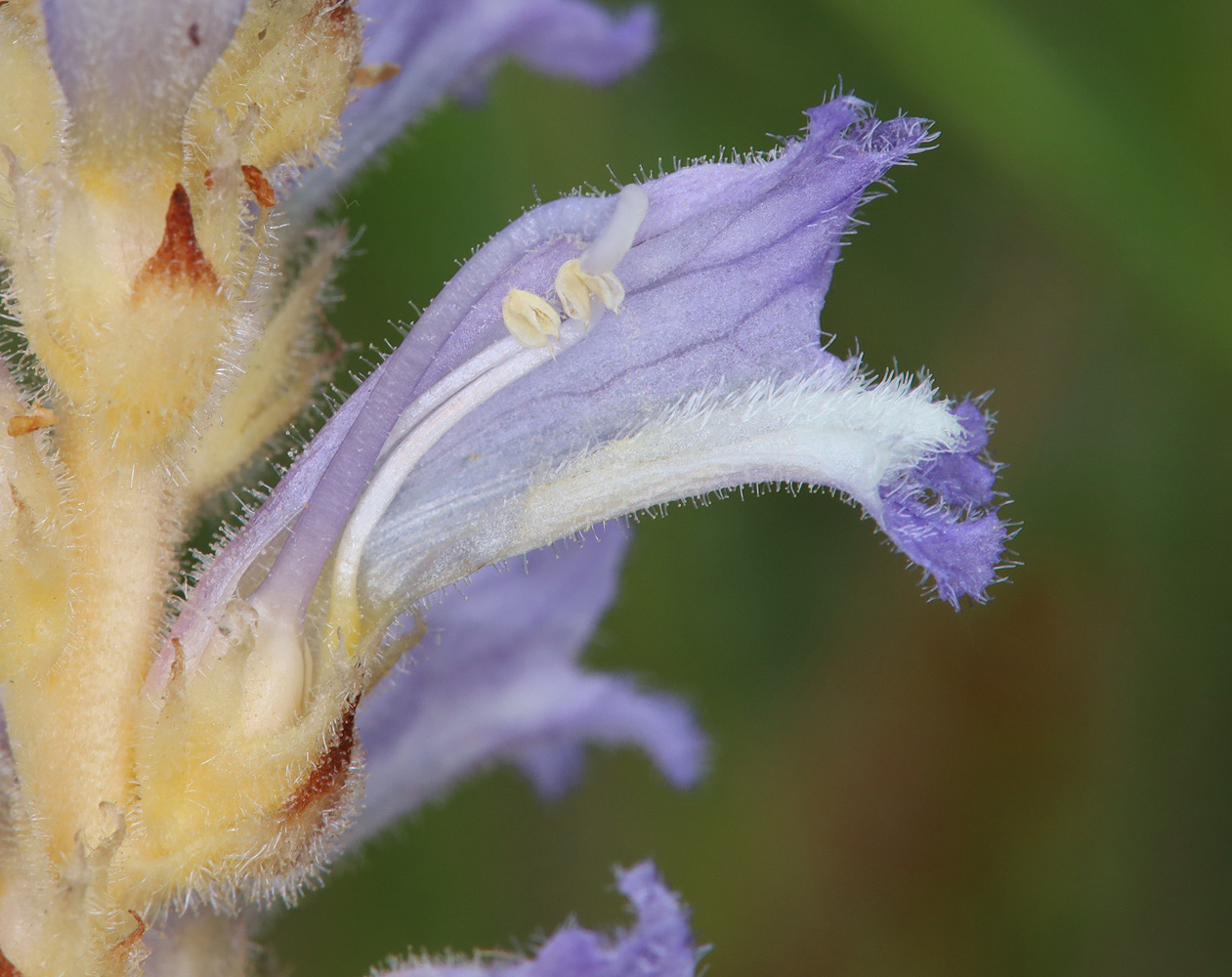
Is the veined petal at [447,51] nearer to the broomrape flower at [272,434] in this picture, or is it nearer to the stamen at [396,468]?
the broomrape flower at [272,434]

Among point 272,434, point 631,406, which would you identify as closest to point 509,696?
point 272,434

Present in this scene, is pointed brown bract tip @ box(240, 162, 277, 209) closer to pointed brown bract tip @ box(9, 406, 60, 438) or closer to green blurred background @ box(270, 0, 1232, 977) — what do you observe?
pointed brown bract tip @ box(9, 406, 60, 438)

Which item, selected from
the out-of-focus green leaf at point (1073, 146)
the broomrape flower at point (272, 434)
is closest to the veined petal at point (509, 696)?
the broomrape flower at point (272, 434)

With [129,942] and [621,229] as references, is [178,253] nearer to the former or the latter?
[621,229]

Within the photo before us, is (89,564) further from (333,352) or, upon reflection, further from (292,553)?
(333,352)

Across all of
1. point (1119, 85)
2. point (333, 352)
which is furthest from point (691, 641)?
point (333, 352)

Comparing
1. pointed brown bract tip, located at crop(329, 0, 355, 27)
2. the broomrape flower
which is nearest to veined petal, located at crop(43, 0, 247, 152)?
the broomrape flower
